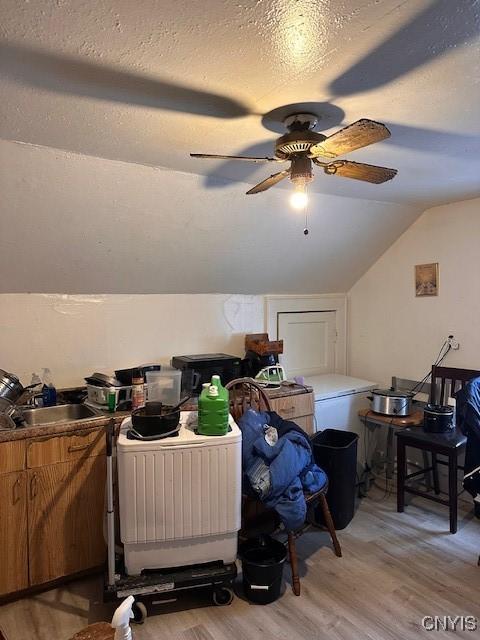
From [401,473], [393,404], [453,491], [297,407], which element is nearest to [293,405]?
[297,407]

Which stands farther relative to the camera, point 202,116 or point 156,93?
point 202,116

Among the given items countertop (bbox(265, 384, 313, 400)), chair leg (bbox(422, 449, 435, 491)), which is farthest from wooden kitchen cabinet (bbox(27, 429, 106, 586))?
chair leg (bbox(422, 449, 435, 491))

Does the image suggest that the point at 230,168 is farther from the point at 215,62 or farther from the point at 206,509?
the point at 206,509

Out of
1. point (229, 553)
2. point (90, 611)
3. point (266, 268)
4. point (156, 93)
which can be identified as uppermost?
point (156, 93)

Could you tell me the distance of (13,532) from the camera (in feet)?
7.23

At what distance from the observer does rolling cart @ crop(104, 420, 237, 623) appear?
80.3 inches

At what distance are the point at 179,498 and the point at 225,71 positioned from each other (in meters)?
1.77

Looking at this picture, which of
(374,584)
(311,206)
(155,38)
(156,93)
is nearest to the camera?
→ (155,38)

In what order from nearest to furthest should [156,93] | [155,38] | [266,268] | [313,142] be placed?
[155,38] → [156,93] → [313,142] → [266,268]

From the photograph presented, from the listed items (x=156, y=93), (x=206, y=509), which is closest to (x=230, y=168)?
(x=156, y=93)

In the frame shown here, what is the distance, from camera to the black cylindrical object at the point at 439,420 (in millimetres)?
3035

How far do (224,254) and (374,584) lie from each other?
217 cm

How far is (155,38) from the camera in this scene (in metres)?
1.27

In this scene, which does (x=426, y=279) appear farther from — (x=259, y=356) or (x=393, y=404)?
(x=259, y=356)
